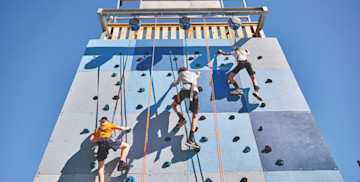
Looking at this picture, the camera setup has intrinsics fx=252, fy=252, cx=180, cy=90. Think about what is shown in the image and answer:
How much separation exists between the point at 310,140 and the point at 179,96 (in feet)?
7.96

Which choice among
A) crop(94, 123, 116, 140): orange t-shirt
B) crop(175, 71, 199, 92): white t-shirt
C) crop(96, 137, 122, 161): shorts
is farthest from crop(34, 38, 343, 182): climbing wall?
crop(175, 71, 199, 92): white t-shirt

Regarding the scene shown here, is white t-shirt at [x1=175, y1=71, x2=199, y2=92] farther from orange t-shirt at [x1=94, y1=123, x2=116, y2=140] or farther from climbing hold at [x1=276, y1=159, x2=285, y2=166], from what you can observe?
climbing hold at [x1=276, y1=159, x2=285, y2=166]

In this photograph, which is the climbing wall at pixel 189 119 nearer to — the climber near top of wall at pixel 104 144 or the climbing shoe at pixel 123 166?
the climbing shoe at pixel 123 166

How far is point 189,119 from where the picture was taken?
468cm

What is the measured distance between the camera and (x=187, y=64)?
5676 millimetres

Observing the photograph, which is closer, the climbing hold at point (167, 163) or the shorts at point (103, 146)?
the shorts at point (103, 146)

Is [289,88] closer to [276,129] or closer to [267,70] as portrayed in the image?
[267,70]

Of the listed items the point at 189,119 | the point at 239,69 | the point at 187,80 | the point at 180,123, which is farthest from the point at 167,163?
the point at 239,69

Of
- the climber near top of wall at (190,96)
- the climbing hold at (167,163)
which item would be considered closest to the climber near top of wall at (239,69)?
the climber near top of wall at (190,96)

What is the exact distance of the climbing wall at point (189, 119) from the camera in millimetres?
4020

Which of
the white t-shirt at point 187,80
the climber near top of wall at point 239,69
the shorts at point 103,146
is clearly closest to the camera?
the shorts at point 103,146

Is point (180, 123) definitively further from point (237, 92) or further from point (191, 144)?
point (237, 92)

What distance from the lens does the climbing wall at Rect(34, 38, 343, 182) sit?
4.02 m

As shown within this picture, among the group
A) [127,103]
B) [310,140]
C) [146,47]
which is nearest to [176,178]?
[127,103]
